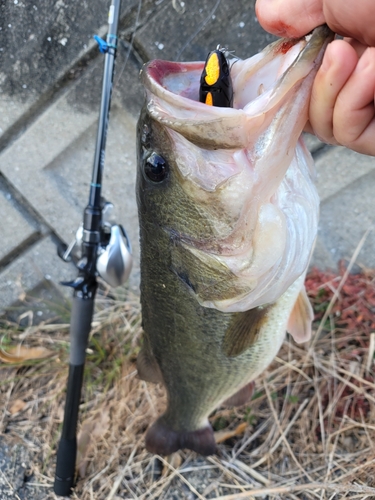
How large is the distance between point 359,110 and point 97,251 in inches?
41.7

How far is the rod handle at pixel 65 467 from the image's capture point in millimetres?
1871

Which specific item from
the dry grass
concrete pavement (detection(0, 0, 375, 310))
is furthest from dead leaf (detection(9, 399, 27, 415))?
concrete pavement (detection(0, 0, 375, 310))

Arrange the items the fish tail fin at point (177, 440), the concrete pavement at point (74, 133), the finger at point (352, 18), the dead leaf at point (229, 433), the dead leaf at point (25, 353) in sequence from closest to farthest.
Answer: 1. the finger at point (352, 18)
2. the fish tail fin at point (177, 440)
3. the concrete pavement at point (74, 133)
4. the dead leaf at point (229, 433)
5. the dead leaf at point (25, 353)

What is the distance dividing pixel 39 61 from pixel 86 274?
3.52 feet

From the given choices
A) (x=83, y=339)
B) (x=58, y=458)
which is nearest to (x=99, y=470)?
(x=58, y=458)

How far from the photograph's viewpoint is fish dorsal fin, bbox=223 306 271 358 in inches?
51.7

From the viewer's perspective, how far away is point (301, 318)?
145 centimetres

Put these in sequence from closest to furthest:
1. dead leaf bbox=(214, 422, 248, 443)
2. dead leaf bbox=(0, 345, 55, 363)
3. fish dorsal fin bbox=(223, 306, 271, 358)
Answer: fish dorsal fin bbox=(223, 306, 271, 358)
dead leaf bbox=(214, 422, 248, 443)
dead leaf bbox=(0, 345, 55, 363)

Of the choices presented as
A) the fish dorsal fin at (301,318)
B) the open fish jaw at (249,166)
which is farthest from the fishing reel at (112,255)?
the fish dorsal fin at (301,318)

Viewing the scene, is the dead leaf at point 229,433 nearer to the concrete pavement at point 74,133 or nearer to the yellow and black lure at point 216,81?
the concrete pavement at point 74,133

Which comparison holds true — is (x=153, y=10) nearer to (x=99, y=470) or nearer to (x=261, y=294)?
(x=261, y=294)

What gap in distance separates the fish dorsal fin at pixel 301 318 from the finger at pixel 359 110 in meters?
0.59

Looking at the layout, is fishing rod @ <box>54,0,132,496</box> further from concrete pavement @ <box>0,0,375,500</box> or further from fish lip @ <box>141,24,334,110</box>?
fish lip @ <box>141,24,334,110</box>

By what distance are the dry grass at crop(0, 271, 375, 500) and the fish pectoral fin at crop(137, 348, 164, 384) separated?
2.12ft
